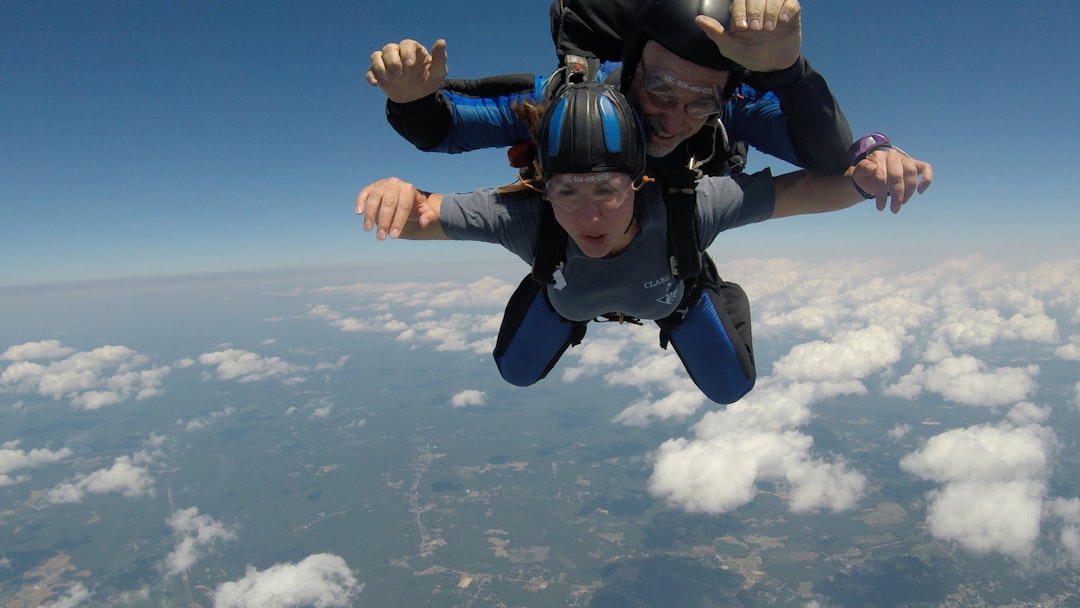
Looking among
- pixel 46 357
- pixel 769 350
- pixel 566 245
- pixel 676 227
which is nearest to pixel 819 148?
pixel 676 227

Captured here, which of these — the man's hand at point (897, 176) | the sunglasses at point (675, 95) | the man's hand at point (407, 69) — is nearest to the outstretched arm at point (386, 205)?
the man's hand at point (407, 69)

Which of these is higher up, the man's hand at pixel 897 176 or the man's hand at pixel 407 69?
the man's hand at pixel 407 69

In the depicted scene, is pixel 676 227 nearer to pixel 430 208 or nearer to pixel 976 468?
pixel 430 208

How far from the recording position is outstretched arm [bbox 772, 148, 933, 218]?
5.39 feet

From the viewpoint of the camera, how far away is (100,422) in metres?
117

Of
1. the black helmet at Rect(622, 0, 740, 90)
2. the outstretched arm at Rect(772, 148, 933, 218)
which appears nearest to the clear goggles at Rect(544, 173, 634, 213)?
the black helmet at Rect(622, 0, 740, 90)

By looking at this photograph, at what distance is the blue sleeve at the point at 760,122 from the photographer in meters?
1.94

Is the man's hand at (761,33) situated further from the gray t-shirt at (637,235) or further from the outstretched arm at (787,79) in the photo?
the gray t-shirt at (637,235)

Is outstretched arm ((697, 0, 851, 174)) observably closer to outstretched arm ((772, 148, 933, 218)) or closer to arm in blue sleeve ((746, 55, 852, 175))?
arm in blue sleeve ((746, 55, 852, 175))

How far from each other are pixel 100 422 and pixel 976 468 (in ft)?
590

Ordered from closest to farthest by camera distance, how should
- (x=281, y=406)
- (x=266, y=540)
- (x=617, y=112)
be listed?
1. (x=617, y=112)
2. (x=266, y=540)
3. (x=281, y=406)

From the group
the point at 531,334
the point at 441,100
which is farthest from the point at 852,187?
the point at 531,334

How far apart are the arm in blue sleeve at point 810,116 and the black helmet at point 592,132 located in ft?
1.42

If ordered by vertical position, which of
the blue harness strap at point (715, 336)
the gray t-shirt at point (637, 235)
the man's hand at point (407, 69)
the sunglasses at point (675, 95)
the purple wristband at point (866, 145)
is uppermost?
the man's hand at point (407, 69)
